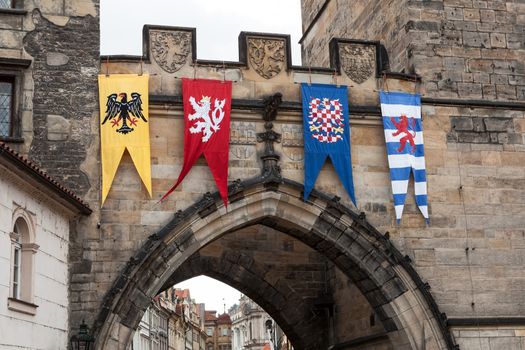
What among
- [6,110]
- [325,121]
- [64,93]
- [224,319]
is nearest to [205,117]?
[325,121]

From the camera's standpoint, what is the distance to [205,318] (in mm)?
94625

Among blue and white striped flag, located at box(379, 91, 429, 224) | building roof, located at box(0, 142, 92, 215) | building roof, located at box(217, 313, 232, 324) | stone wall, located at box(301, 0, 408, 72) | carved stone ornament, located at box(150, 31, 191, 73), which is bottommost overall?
building roof, located at box(0, 142, 92, 215)

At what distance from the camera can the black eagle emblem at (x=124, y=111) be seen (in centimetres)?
1278

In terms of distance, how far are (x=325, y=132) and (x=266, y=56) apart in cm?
147

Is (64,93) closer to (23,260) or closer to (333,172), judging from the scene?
(23,260)

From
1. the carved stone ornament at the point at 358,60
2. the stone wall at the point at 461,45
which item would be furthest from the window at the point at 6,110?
the stone wall at the point at 461,45

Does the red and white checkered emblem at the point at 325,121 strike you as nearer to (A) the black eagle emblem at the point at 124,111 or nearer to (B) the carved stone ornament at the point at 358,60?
(B) the carved stone ornament at the point at 358,60

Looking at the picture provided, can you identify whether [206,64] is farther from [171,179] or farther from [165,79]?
[171,179]

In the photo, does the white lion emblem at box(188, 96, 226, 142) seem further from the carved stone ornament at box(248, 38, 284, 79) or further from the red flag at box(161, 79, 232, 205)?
the carved stone ornament at box(248, 38, 284, 79)

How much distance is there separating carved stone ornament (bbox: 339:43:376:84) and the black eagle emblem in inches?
131

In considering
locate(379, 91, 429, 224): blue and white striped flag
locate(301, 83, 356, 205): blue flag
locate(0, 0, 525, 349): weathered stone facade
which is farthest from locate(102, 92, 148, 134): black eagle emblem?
locate(379, 91, 429, 224): blue and white striped flag

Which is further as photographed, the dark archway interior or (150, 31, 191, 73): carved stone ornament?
the dark archway interior

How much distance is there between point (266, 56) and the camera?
44.8ft

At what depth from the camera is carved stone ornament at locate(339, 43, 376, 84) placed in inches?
551
